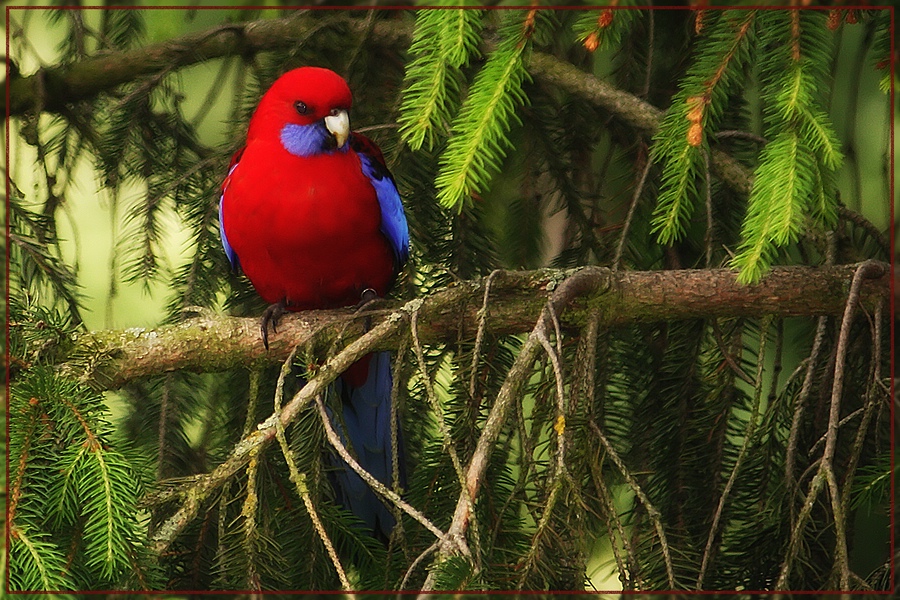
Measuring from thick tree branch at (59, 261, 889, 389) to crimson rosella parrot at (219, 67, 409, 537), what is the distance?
0.30 m

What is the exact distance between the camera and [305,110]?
191 centimetres

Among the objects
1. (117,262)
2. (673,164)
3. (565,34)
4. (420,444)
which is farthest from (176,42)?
(673,164)

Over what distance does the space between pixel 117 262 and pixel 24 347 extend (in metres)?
0.73

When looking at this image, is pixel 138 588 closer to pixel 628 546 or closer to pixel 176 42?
pixel 628 546

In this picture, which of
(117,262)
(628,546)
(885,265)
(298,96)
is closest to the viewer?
(628,546)

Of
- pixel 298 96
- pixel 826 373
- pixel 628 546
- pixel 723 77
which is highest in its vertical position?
pixel 298 96

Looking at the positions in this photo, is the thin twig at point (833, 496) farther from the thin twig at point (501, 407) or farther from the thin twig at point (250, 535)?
the thin twig at point (250, 535)

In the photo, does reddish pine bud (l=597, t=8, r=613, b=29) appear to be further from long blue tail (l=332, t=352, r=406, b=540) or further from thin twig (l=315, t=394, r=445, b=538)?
long blue tail (l=332, t=352, r=406, b=540)

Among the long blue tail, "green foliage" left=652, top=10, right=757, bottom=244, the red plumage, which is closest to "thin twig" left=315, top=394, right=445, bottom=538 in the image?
"green foliage" left=652, top=10, right=757, bottom=244

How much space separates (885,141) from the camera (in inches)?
70.8

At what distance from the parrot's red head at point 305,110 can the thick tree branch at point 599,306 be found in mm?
508

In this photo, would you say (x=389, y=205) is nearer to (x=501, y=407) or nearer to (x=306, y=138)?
(x=306, y=138)

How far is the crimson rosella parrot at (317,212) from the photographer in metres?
1.90

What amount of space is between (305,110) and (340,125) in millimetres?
79
